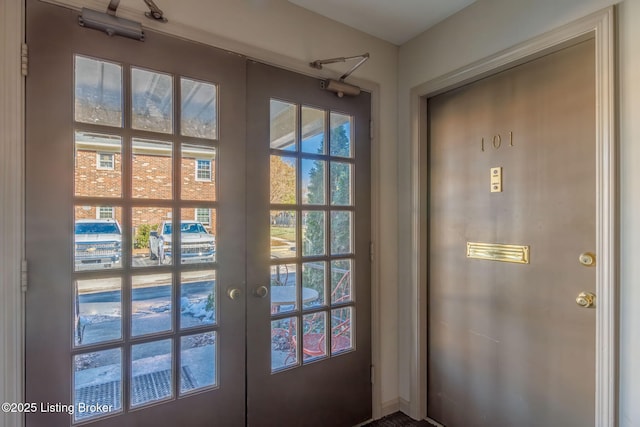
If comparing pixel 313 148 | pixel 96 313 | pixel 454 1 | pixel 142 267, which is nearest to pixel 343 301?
pixel 313 148

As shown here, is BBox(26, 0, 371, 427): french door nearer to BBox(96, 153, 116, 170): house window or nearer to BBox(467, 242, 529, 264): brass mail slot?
BBox(96, 153, 116, 170): house window

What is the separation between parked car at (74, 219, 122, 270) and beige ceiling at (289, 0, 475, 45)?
1.44 metres

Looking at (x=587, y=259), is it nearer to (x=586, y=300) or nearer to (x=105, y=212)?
(x=586, y=300)

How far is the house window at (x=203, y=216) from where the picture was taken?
4.79 feet

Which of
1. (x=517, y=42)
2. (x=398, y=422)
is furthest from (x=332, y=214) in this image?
(x=398, y=422)

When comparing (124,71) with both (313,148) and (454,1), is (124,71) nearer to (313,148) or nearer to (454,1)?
(313,148)

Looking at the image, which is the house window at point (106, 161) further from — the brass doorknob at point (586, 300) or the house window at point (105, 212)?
the brass doorknob at point (586, 300)

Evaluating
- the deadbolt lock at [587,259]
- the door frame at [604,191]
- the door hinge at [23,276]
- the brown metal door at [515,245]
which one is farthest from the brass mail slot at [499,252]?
the door hinge at [23,276]

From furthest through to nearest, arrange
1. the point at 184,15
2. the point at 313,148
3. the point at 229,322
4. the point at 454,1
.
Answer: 1. the point at 313,148
2. the point at 454,1
3. the point at 229,322
4. the point at 184,15

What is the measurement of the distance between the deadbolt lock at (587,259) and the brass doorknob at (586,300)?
4.8 inches

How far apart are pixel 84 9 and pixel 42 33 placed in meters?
0.17

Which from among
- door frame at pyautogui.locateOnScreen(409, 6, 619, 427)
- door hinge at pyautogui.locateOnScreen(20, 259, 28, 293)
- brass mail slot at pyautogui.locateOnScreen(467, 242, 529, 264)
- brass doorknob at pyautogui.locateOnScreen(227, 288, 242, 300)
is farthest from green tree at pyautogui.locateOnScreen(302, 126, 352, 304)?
door hinge at pyautogui.locateOnScreen(20, 259, 28, 293)

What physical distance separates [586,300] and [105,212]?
2.00m

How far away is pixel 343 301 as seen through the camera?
1.90 metres
